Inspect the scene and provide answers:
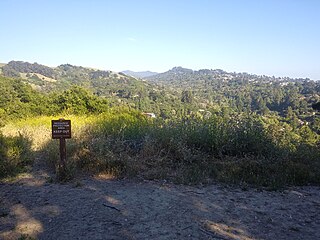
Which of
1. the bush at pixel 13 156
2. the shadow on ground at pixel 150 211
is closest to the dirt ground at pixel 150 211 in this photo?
the shadow on ground at pixel 150 211

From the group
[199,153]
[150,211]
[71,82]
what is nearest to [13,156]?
[150,211]

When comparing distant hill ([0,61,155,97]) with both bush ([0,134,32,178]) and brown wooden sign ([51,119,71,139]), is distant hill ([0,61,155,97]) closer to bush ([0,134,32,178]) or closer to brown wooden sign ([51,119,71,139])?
bush ([0,134,32,178])

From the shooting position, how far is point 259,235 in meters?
3.32

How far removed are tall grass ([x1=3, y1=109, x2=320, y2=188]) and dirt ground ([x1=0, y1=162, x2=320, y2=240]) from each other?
40 cm

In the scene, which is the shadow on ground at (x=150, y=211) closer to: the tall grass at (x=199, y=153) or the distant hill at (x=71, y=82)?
the tall grass at (x=199, y=153)

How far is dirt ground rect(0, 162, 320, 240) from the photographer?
3.33 metres

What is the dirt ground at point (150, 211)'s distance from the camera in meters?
3.33

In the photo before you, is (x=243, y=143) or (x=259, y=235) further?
(x=243, y=143)

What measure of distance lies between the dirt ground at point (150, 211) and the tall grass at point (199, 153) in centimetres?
40

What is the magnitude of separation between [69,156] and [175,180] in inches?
103

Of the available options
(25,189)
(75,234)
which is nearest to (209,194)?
(75,234)

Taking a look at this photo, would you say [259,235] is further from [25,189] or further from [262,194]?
[25,189]

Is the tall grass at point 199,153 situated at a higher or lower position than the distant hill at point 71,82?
lower

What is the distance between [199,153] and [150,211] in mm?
2730
